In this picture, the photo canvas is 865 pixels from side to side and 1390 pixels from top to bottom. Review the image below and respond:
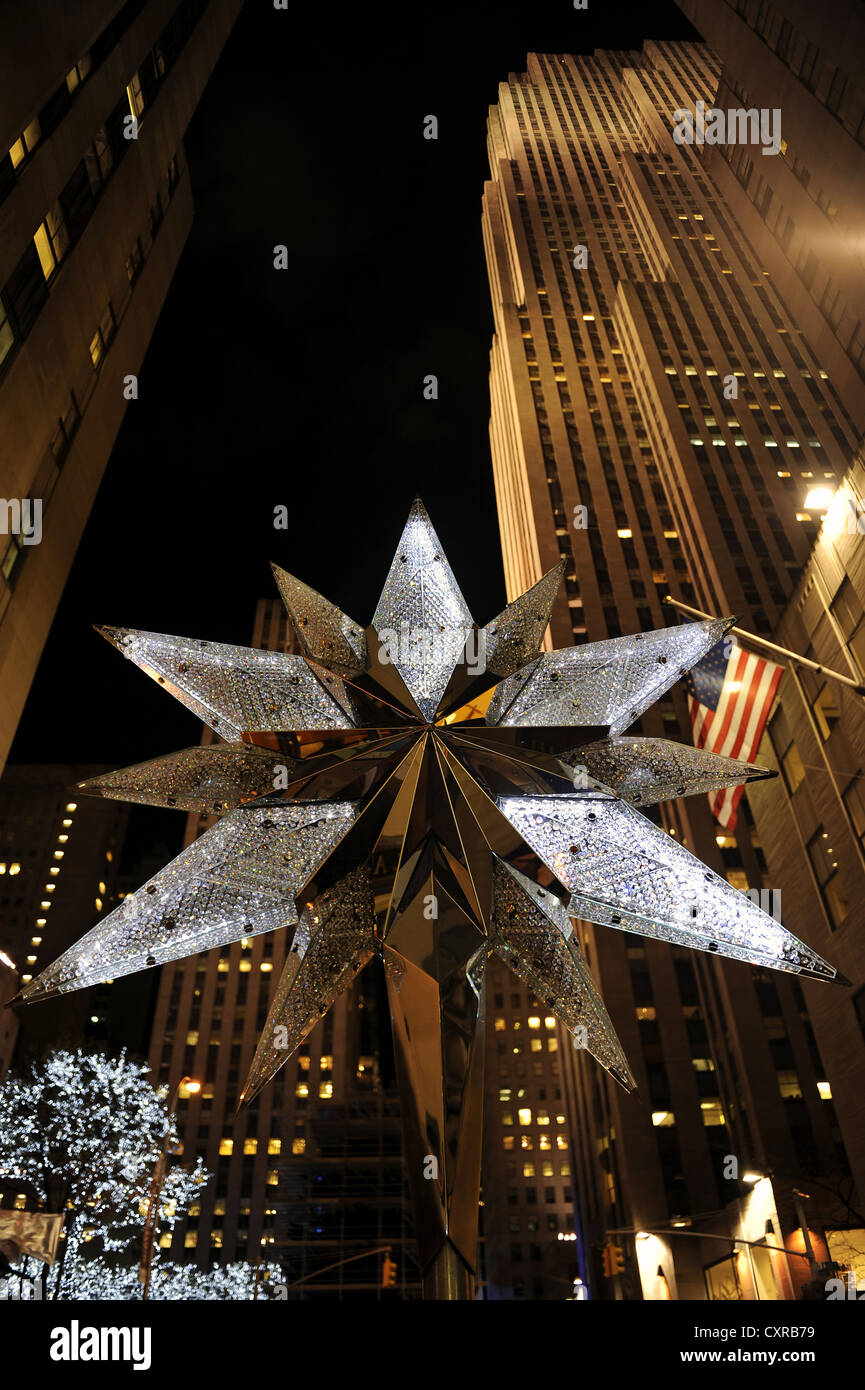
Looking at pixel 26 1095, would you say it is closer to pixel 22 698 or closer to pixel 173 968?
pixel 22 698

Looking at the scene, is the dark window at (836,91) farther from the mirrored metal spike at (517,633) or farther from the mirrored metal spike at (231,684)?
the mirrored metal spike at (231,684)

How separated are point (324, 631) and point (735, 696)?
1031 centimetres

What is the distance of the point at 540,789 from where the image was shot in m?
5.51

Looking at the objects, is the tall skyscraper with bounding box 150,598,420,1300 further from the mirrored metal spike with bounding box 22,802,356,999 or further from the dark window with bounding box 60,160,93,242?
the mirrored metal spike with bounding box 22,802,356,999

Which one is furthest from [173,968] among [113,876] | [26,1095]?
[26,1095]

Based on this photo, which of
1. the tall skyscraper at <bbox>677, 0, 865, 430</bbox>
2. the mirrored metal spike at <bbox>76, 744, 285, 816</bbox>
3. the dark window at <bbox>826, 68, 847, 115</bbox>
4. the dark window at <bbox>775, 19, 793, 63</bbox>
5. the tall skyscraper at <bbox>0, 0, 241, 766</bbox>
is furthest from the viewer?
the dark window at <bbox>775, 19, 793, 63</bbox>

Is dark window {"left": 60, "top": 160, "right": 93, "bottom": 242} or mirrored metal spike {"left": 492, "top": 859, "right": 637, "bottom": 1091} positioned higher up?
dark window {"left": 60, "top": 160, "right": 93, "bottom": 242}

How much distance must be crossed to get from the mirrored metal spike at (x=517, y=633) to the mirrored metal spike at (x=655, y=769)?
2.90 feet

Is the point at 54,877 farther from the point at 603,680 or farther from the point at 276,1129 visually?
the point at 603,680

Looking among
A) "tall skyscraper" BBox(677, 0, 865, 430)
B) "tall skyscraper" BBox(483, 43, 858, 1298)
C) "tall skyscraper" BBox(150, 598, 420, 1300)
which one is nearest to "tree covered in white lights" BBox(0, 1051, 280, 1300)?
"tall skyscraper" BBox(483, 43, 858, 1298)

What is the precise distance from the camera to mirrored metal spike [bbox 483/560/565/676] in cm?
611

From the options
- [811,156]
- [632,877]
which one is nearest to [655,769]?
[632,877]

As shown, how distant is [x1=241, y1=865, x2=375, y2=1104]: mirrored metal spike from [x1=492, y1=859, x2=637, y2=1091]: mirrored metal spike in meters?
0.85

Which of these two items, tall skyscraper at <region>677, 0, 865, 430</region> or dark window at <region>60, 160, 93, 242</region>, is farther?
Answer: dark window at <region>60, 160, 93, 242</region>
